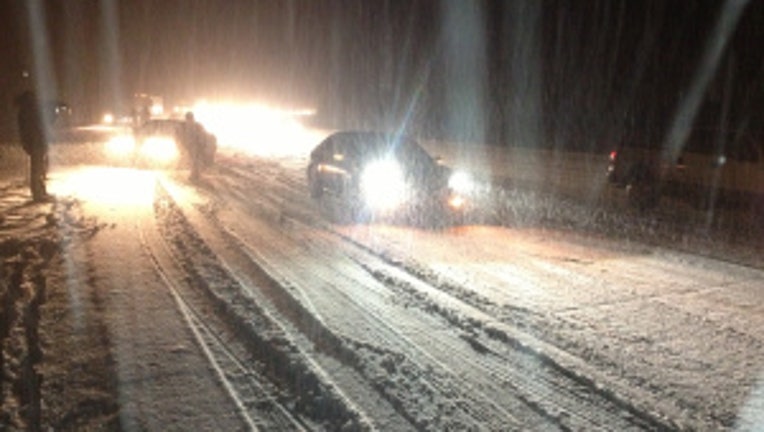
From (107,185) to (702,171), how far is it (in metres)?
12.4

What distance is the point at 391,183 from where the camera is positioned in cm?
1108

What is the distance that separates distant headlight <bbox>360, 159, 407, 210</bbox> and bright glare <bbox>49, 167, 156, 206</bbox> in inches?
156

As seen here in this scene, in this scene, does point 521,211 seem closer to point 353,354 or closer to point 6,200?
point 353,354

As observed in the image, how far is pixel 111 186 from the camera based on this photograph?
13688mm

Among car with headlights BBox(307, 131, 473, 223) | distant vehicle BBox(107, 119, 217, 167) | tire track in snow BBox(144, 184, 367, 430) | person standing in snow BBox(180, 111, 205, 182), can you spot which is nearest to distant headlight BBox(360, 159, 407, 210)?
car with headlights BBox(307, 131, 473, 223)

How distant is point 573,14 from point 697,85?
8644mm

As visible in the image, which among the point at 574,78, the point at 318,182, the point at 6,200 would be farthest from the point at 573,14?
the point at 6,200

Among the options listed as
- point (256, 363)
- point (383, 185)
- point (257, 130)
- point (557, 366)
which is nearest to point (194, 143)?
point (383, 185)

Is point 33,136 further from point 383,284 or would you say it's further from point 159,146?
point 383,284

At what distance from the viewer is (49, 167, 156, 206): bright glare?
38.9ft

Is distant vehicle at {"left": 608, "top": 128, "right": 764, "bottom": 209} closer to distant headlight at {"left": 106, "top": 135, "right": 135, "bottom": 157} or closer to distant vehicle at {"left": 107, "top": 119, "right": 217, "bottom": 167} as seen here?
distant vehicle at {"left": 107, "top": 119, "right": 217, "bottom": 167}

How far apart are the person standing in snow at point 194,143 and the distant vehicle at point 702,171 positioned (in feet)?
32.0

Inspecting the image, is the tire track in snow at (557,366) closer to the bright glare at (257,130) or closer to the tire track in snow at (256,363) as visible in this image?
the tire track in snow at (256,363)

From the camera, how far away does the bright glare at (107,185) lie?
1185 centimetres
